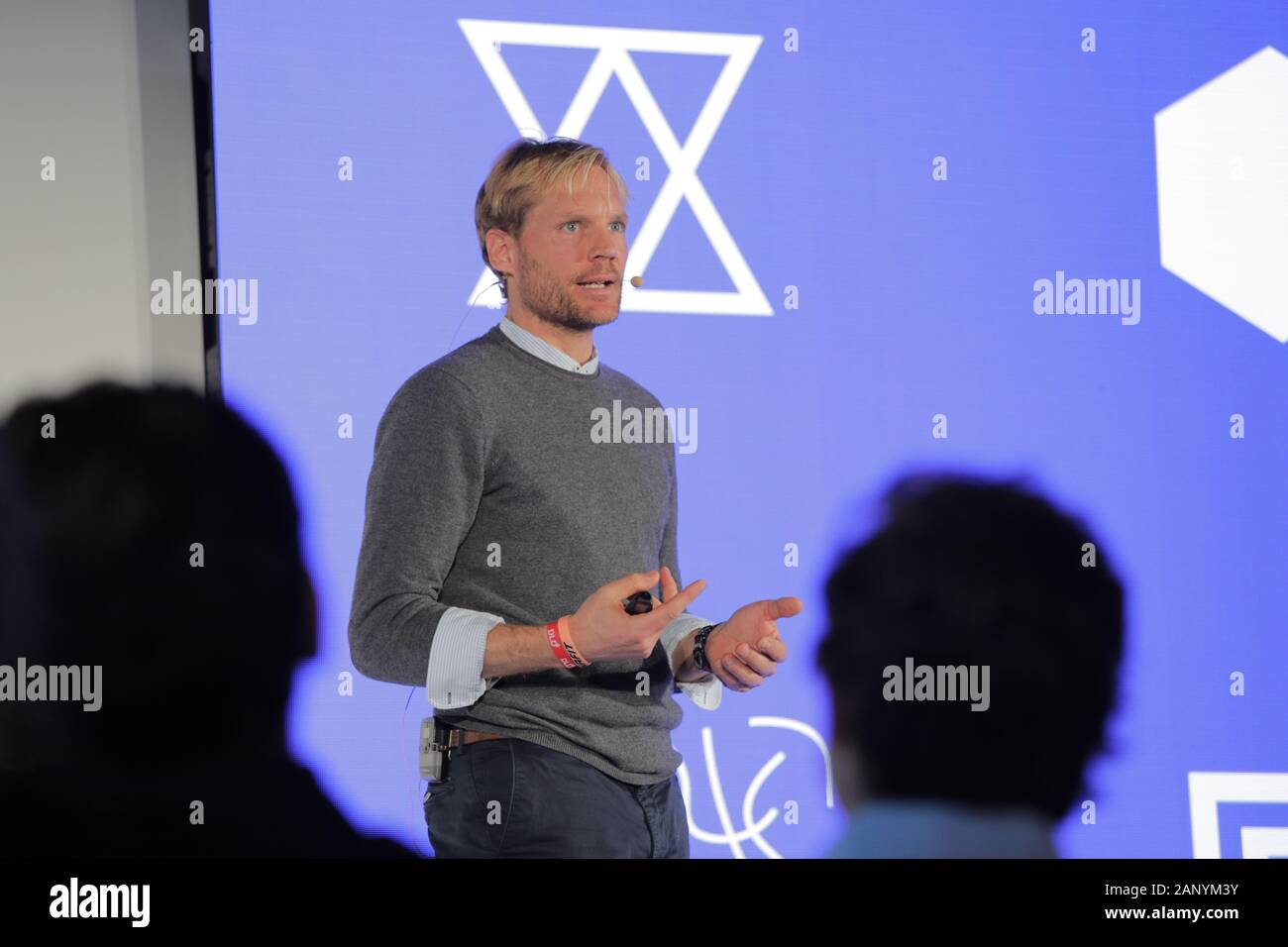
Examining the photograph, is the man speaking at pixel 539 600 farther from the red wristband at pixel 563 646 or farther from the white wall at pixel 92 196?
the white wall at pixel 92 196

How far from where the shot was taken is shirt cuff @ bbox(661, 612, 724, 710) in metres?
2.40

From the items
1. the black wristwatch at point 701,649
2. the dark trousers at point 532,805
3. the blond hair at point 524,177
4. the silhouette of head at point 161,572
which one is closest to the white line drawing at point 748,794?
the black wristwatch at point 701,649

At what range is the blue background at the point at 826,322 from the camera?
2.89 m

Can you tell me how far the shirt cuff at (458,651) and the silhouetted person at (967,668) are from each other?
1.11 m

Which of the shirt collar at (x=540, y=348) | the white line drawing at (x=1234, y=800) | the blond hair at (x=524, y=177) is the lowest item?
the white line drawing at (x=1234, y=800)

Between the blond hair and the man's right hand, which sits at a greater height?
the blond hair

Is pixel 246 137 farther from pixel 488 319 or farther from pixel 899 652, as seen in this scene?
pixel 899 652

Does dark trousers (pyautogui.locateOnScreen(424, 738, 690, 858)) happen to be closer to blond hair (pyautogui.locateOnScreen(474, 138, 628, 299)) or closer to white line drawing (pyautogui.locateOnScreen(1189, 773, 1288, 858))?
blond hair (pyautogui.locateOnScreen(474, 138, 628, 299))

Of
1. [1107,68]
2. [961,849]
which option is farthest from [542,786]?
[1107,68]

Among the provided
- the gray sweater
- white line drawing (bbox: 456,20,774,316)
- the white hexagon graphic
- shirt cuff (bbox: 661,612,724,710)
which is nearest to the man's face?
the gray sweater

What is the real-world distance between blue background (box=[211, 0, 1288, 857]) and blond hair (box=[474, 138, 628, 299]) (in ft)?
1.12

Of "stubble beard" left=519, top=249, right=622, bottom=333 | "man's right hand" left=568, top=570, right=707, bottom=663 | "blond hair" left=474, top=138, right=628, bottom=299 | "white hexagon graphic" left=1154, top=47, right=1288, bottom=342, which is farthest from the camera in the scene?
"white hexagon graphic" left=1154, top=47, right=1288, bottom=342
